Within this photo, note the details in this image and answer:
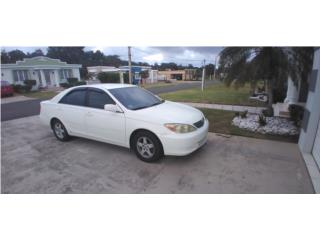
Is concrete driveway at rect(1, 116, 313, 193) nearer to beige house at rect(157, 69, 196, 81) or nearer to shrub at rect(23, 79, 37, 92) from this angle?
shrub at rect(23, 79, 37, 92)

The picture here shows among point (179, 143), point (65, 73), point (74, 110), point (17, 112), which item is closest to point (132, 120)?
point (179, 143)

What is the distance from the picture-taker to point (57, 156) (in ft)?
13.3

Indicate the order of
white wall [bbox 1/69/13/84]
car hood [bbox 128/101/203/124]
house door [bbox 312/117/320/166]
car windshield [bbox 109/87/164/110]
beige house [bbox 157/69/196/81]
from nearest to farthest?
car hood [bbox 128/101/203/124]
house door [bbox 312/117/320/166]
car windshield [bbox 109/87/164/110]
white wall [bbox 1/69/13/84]
beige house [bbox 157/69/196/81]

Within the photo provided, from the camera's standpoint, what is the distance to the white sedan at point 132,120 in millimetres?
3311

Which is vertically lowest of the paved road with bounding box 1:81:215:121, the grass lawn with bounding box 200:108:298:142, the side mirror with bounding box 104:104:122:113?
the paved road with bounding box 1:81:215:121

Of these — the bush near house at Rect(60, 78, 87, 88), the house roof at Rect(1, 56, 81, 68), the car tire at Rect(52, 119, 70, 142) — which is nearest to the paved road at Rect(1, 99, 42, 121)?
the car tire at Rect(52, 119, 70, 142)

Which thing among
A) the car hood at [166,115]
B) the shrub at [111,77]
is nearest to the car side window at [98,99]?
the car hood at [166,115]

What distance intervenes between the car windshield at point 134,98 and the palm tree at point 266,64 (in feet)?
9.57

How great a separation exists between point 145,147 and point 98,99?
1.45 meters

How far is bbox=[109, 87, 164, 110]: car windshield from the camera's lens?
12.5 feet

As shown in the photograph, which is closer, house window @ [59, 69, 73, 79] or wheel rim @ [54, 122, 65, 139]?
wheel rim @ [54, 122, 65, 139]

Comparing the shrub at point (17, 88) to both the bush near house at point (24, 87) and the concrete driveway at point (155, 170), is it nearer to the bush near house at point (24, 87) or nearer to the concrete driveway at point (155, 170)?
the bush near house at point (24, 87)

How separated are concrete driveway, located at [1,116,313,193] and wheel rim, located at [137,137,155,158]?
0.20 meters

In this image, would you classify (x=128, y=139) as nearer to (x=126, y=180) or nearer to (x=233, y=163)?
(x=126, y=180)
